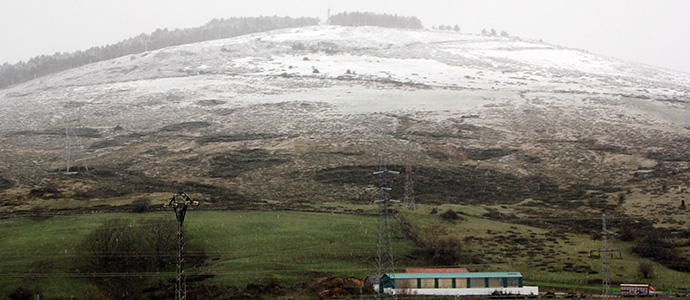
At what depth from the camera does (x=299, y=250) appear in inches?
2144

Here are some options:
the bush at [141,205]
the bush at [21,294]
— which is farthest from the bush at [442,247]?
the bush at [21,294]

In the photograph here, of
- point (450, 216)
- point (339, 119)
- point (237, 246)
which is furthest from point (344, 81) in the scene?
point (237, 246)

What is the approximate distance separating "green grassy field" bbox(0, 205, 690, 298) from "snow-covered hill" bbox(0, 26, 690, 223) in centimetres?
1317

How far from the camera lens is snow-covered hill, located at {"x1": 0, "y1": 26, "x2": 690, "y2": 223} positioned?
86.8m

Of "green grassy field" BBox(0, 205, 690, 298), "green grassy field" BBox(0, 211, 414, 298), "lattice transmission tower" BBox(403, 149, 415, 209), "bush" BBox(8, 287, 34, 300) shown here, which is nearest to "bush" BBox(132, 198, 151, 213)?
"green grassy field" BBox(0, 211, 414, 298)

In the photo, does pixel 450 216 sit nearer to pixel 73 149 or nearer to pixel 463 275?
pixel 463 275

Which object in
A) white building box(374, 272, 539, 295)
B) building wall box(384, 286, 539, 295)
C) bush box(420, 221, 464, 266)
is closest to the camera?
building wall box(384, 286, 539, 295)

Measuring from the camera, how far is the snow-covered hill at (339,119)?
86750 millimetres

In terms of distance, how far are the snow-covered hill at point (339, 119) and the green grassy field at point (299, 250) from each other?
1317 cm

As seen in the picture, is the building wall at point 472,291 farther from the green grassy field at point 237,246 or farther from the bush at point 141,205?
the bush at point 141,205

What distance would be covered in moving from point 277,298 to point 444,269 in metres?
14.1

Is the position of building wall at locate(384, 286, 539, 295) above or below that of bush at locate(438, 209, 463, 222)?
below

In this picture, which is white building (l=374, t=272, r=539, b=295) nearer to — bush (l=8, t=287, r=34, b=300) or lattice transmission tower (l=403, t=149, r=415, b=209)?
lattice transmission tower (l=403, t=149, r=415, b=209)

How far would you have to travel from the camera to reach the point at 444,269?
162ft
